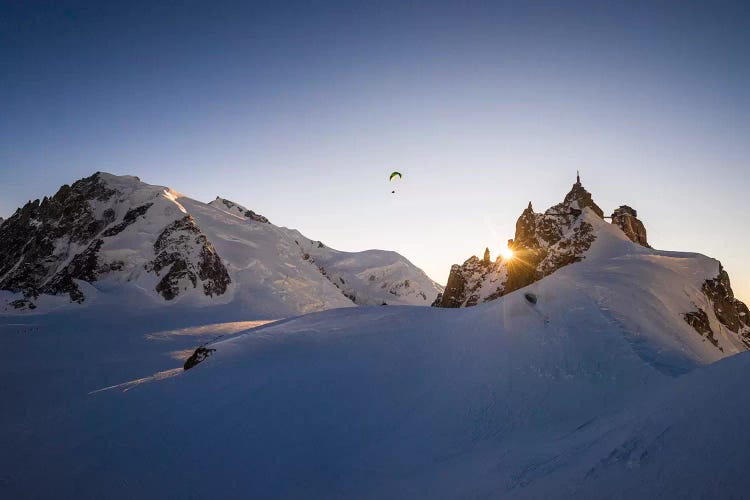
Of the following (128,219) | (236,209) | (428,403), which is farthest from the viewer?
(236,209)

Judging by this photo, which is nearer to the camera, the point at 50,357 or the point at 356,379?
the point at 356,379

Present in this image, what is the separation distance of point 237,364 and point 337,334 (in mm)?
5022

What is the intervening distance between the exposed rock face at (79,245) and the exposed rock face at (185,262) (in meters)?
0.13

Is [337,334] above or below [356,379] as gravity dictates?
above

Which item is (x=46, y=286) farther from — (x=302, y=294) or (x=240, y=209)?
(x=240, y=209)

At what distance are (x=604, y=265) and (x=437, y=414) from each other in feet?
50.1

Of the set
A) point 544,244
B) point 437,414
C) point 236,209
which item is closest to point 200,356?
point 437,414

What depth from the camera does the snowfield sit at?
581 cm

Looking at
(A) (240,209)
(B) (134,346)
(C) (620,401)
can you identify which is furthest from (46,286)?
(C) (620,401)

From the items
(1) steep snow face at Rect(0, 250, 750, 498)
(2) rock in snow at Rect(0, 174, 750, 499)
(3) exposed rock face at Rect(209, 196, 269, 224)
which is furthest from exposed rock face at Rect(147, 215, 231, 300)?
(1) steep snow face at Rect(0, 250, 750, 498)

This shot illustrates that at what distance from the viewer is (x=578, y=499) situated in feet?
17.1

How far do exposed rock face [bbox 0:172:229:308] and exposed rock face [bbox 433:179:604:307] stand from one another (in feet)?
144

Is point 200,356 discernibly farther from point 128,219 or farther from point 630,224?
point 630,224

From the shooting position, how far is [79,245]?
56.4 m
